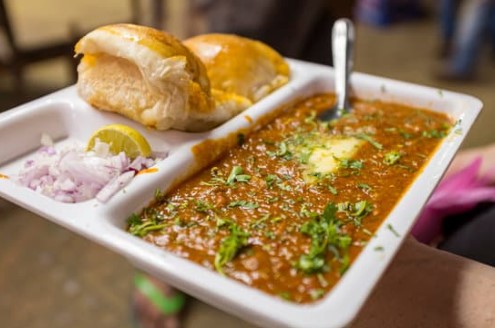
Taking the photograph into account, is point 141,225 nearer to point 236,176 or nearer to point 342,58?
point 236,176

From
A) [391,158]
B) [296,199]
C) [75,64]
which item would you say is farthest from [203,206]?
[75,64]

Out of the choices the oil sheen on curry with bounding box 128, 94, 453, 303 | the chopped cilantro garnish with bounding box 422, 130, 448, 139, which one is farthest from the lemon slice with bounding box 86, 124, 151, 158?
the chopped cilantro garnish with bounding box 422, 130, 448, 139

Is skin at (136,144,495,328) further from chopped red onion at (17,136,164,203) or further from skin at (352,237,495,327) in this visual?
chopped red onion at (17,136,164,203)

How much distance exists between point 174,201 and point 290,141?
0.38 metres

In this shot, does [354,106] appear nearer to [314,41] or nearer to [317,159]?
[317,159]

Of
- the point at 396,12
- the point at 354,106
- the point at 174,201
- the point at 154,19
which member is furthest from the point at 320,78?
the point at 396,12

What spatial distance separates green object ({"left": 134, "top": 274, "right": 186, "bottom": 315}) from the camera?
8.45 ft

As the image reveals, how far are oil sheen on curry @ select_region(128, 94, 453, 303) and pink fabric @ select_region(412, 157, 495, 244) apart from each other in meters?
0.20

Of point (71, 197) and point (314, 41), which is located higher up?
point (71, 197)

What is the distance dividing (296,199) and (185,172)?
266 mm

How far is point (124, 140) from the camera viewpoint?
4.02 ft

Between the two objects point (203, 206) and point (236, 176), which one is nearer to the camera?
point (203, 206)

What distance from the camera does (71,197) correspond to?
1.10 meters

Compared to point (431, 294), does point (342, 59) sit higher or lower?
higher
